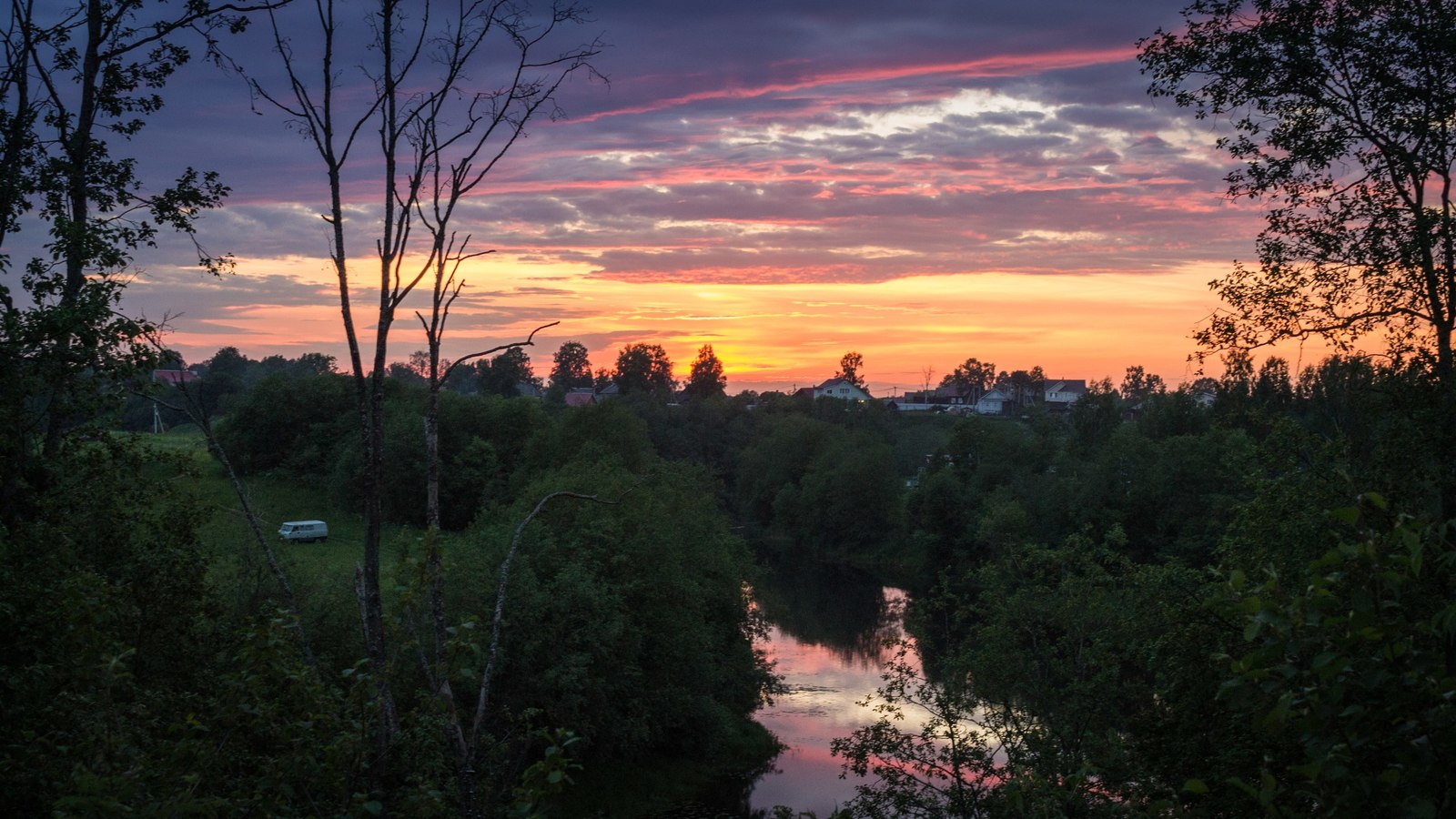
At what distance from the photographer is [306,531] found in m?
39.9

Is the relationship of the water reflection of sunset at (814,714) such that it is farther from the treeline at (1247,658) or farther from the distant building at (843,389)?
the distant building at (843,389)

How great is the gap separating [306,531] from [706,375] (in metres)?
103

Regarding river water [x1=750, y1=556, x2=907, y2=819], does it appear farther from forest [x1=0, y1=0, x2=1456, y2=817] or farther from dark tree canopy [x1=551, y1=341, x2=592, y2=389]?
dark tree canopy [x1=551, y1=341, x2=592, y2=389]

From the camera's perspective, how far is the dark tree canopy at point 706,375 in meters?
141

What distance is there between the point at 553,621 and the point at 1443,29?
20700 millimetres

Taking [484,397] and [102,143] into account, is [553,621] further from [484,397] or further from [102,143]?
[484,397]

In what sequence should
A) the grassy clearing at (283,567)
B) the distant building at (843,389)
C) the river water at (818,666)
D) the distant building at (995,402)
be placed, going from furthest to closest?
the distant building at (843,389), the distant building at (995,402), the river water at (818,666), the grassy clearing at (283,567)

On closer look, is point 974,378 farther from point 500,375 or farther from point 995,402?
point 500,375

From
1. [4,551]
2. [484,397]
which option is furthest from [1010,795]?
[484,397]

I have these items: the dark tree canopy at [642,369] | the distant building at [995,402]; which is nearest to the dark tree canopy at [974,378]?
the distant building at [995,402]

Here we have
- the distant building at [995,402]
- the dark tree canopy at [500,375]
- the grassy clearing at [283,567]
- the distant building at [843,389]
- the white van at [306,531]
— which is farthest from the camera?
the distant building at [843,389]

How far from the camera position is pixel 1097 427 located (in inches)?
3123

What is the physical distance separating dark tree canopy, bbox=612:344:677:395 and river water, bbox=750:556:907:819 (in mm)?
73320

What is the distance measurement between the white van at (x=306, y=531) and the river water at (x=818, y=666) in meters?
18.1
